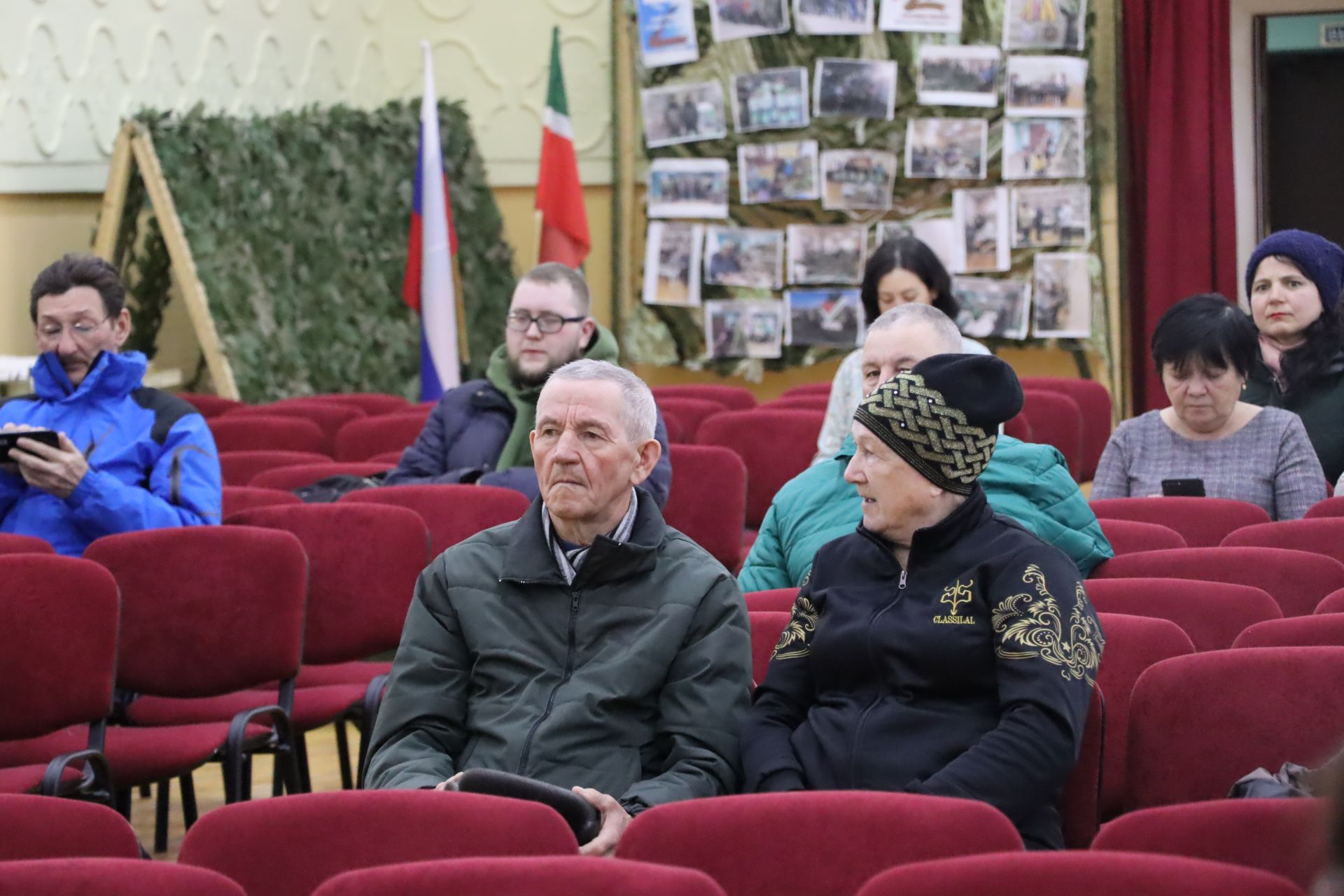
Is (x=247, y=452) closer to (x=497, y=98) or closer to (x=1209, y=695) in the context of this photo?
(x=1209, y=695)

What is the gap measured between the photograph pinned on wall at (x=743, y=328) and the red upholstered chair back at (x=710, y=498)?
15.6ft

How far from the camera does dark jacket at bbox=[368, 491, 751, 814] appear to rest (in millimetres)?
2643

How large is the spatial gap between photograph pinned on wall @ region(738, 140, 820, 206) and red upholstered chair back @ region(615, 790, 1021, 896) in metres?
7.92

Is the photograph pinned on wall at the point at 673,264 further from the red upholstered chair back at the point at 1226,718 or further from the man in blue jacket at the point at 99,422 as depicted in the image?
the red upholstered chair back at the point at 1226,718

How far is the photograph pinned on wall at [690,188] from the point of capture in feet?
31.9

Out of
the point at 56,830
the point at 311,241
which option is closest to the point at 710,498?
the point at 56,830

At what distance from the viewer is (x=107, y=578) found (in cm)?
348

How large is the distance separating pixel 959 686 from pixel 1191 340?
7.18ft

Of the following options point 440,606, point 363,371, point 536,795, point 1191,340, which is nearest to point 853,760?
point 536,795

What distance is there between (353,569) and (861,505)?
1510 millimetres

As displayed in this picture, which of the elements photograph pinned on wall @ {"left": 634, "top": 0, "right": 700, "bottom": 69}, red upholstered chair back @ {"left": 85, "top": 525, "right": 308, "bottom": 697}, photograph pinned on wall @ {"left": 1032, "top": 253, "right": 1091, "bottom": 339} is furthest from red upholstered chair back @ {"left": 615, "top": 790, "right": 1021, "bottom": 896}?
photograph pinned on wall @ {"left": 634, "top": 0, "right": 700, "bottom": 69}

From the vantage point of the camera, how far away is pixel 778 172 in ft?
31.7

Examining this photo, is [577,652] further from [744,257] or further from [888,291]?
[744,257]

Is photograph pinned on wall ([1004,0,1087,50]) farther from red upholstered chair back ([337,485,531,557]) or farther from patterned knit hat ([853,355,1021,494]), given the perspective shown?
patterned knit hat ([853,355,1021,494])
